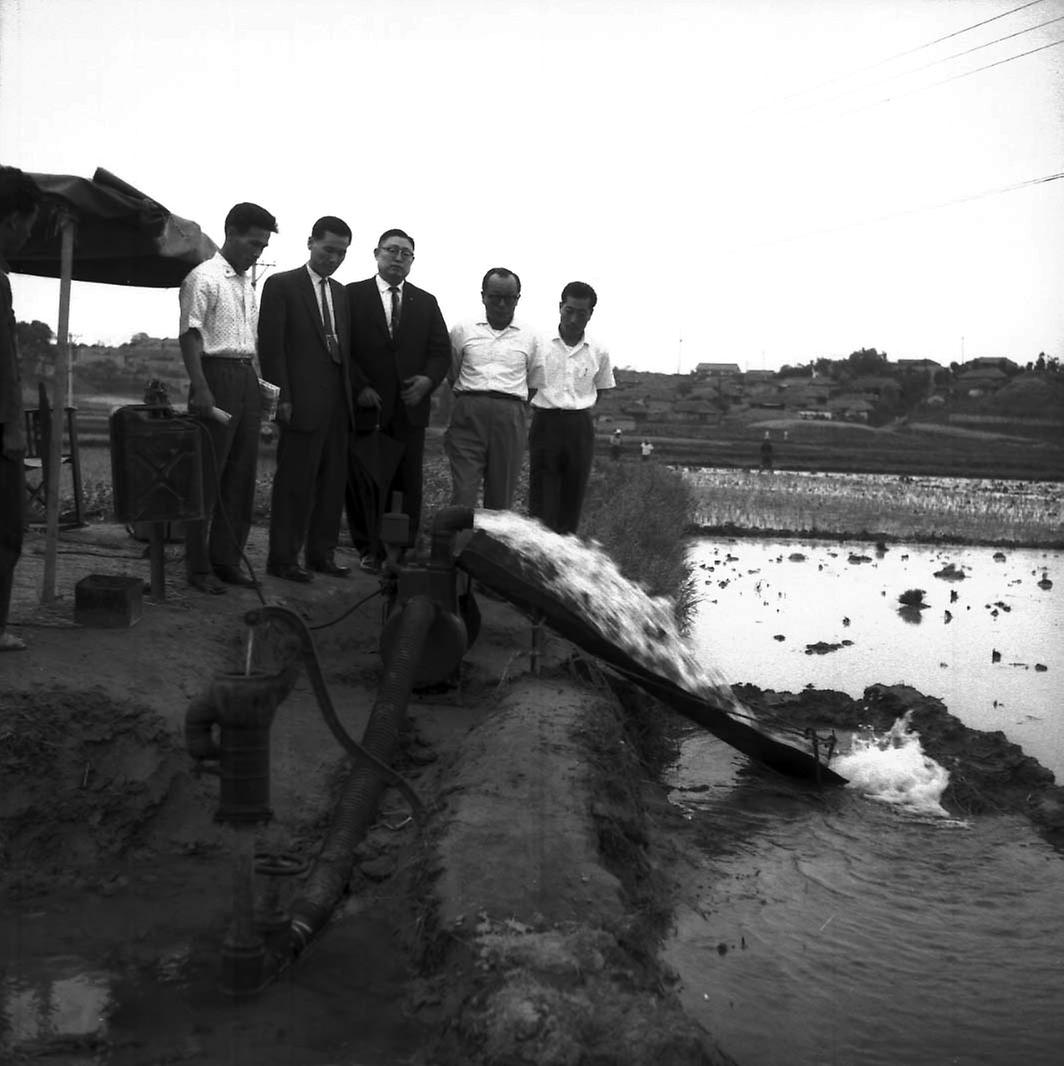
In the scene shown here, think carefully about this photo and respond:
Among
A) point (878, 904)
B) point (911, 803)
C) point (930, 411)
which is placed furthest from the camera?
point (930, 411)

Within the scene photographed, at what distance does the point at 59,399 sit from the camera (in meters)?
A: 6.17

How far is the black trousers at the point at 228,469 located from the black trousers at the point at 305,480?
0.81 ft

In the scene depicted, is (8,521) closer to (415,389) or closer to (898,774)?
(415,389)

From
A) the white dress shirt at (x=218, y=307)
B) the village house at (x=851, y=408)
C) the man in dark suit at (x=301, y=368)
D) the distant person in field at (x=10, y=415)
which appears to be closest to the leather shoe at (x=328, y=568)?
the man in dark suit at (x=301, y=368)

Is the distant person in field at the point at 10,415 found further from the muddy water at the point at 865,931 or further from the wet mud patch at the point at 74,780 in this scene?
the muddy water at the point at 865,931

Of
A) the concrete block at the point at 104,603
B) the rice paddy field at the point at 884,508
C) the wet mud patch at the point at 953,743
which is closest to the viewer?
the concrete block at the point at 104,603

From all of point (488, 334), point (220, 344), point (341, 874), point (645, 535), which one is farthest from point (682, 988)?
point (645, 535)

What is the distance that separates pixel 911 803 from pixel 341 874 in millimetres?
3298

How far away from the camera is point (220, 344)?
6738mm

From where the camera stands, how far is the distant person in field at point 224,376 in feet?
21.7

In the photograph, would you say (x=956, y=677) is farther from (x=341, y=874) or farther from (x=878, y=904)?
(x=341, y=874)

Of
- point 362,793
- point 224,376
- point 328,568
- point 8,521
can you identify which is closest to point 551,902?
point 362,793

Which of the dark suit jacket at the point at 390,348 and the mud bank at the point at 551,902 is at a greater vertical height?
the dark suit jacket at the point at 390,348

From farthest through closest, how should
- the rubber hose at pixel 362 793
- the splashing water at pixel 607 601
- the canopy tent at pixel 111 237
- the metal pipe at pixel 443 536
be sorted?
the splashing water at pixel 607 601, the canopy tent at pixel 111 237, the metal pipe at pixel 443 536, the rubber hose at pixel 362 793
